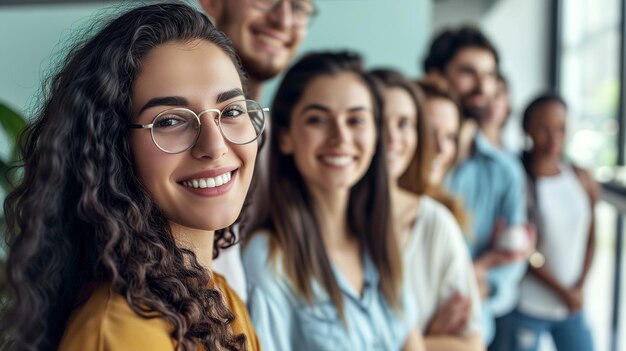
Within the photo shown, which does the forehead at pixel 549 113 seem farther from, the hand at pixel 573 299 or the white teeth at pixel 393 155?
the white teeth at pixel 393 155

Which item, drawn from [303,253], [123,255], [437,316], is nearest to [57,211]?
[123,255]

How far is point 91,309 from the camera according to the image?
73cm

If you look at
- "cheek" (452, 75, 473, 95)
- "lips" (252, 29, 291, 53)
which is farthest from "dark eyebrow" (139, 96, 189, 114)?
"cheek" (452, 75, 473, 95)

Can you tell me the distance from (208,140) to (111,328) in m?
0.27

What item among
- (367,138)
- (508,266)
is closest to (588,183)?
(508,266)

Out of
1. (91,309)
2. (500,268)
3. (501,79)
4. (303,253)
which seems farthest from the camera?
(501,79)

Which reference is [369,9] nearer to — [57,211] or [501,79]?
[501,79]

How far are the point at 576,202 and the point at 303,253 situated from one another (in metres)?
1.80

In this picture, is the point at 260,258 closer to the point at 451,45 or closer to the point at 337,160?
the point at 337,160

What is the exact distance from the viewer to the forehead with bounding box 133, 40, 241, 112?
2.67 feet

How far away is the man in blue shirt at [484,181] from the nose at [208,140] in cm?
182

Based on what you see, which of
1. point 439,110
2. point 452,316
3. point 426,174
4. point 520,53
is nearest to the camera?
point 452,316

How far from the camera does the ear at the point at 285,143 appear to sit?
1511 mm

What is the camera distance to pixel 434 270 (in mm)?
1862
